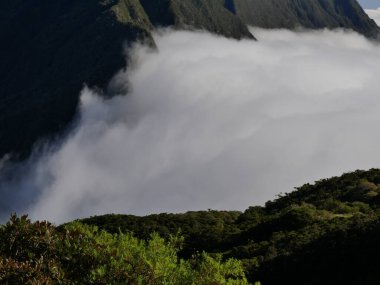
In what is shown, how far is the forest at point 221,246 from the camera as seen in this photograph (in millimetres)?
17719

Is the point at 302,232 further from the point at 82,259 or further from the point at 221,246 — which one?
the point at 82,259

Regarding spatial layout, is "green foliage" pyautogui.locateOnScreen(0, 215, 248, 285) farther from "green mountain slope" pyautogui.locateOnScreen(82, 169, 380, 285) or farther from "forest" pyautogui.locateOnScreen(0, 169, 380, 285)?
"green mountain slope" pyautogui.locateOnScreen(82, 169, 380, 285)

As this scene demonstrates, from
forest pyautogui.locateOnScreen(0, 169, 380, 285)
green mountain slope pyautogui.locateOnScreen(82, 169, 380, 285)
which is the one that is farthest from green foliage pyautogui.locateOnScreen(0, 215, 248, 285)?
green mountain slope pyautogui.locateOnScreen(82, 169, 380, 285)

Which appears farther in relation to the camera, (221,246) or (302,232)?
(221,246)

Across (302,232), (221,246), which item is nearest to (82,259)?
(302,232)

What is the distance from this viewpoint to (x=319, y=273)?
3341 cm

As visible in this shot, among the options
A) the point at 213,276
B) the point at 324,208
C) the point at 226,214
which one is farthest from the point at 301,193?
the point at 213,276

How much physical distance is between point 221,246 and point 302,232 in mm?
6728

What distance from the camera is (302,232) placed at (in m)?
43.6

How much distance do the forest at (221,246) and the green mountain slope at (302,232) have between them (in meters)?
0.07

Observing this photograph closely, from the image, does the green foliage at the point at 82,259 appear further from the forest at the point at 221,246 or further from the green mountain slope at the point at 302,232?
the green mountain slope at the point at 302,232

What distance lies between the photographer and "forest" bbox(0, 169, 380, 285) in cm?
1772

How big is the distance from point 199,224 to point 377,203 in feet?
56.8

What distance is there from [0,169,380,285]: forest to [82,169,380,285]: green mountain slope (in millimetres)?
75
